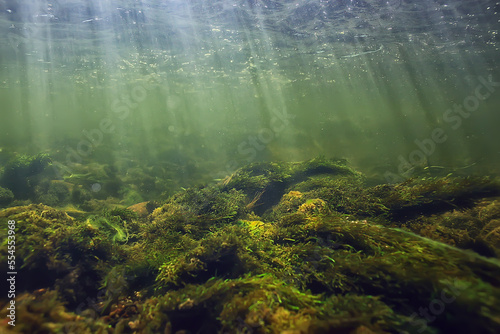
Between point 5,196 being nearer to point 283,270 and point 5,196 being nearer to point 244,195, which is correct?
point 244,195

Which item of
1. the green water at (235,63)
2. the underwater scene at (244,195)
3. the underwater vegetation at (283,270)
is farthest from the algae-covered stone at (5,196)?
the underwater vegetation at (283,270)

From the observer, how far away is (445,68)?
29.5 m

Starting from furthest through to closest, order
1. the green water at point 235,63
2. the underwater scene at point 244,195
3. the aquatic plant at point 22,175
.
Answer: the green water at point 235,63
the aquatic plant at point 22,175
the underwater scene at point 244,195

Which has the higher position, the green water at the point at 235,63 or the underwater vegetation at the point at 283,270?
the green water at the point at 235,63

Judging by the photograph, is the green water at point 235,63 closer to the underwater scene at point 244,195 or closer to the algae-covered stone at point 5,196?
the underwater scene at point 244,195

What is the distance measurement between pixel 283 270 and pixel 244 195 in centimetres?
370

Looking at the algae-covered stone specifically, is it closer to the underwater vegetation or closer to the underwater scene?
the underwater scene

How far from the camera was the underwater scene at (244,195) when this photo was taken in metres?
2.60

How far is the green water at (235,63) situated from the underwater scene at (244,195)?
0.20m

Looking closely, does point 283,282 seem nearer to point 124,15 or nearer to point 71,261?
point 71,261

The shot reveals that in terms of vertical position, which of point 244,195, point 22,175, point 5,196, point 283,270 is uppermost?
point 22,175

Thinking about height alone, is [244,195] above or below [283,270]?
above

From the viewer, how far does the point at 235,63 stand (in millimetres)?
24312

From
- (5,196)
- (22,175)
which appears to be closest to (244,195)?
(5,196)
